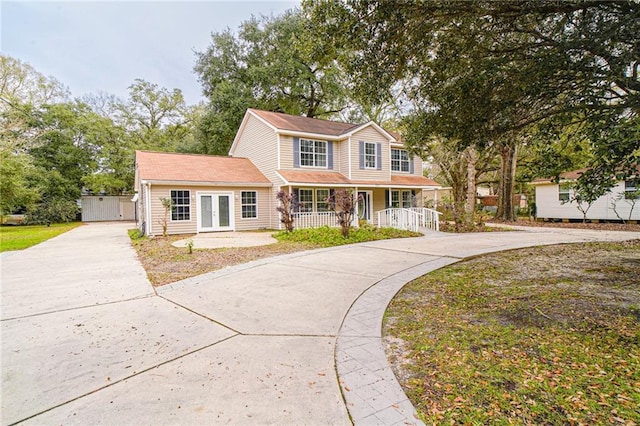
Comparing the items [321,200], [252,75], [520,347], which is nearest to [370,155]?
[321,200]

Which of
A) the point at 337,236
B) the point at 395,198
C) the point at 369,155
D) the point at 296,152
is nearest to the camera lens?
the point at 337,236

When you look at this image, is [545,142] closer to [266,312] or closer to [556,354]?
[556,354]

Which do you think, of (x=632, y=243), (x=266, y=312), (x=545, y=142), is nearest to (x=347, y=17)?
(x=545, y=142)

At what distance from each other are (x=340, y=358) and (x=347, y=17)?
4546mm

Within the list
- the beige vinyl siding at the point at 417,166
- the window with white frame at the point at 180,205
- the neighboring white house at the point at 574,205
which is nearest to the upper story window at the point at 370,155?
the beige vinyl siding at the point at 417,166

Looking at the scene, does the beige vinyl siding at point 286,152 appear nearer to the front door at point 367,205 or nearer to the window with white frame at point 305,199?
the window with white frame at point 305,199

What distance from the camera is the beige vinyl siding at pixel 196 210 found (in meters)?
13.2

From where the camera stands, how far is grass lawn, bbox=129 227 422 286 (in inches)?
257

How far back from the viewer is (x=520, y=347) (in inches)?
119

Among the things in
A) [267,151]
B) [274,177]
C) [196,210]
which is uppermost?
[267,151]

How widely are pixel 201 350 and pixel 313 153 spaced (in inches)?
561

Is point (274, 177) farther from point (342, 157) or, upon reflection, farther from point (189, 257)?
point (189, 257)

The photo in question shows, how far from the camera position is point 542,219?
66.4 ft

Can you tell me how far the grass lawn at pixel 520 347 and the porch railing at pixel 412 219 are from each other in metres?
8.01
